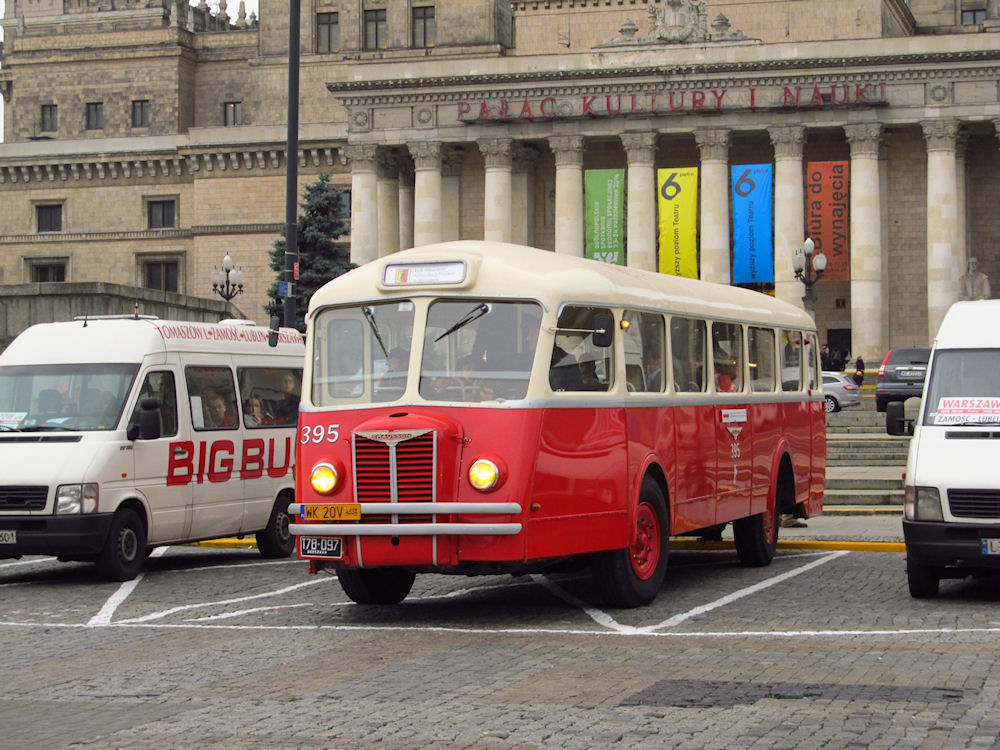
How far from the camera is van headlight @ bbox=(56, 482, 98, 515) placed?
48.9 ft

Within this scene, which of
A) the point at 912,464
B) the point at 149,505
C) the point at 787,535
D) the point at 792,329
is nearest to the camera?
the point at 912,464

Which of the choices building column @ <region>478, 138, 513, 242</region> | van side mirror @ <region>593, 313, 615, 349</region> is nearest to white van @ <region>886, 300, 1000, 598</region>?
van side mirror @ <region>593, 313, 615, 349</region>

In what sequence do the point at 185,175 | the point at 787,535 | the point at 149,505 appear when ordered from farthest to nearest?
1. the point at 185,175
2. the point at 787,535
3. the point at 149,505

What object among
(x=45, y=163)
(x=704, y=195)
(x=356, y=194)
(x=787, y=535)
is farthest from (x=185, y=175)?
(x=787, y=535)

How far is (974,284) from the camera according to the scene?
59.4 metres

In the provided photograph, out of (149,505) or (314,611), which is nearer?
(314,611)

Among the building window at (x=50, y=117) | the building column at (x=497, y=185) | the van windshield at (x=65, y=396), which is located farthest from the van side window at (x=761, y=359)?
the building window at (x=50, y=117)

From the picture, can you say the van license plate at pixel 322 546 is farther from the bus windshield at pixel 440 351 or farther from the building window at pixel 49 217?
the building window at pixel 49 217

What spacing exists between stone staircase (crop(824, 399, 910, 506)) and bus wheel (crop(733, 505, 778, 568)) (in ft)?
19.8

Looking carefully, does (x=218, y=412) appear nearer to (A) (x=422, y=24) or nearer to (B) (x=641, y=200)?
(B) (x=641, y=200)

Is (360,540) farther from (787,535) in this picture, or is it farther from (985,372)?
(787,535)

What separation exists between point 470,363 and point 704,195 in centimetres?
5012

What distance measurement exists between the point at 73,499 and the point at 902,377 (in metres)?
26.8

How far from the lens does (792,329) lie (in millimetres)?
17234
